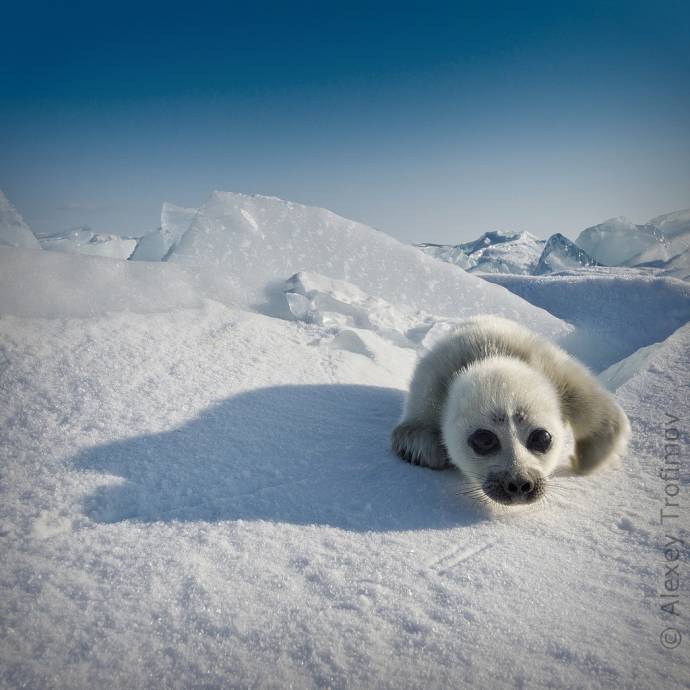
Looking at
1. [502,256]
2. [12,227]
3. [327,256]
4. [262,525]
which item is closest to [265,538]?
[262,525]

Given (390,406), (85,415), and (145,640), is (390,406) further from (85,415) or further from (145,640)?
(145,640)

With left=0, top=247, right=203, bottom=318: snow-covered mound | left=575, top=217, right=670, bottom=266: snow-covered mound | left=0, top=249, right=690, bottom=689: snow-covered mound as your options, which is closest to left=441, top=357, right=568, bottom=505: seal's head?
left=0, top=249, right=690, bottom=689: snow-covered mound

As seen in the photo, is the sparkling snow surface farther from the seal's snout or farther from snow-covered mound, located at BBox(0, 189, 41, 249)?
snow-covered mound, located at BBox(0, 189, 41, 249)

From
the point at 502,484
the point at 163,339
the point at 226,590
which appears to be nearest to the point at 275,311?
the point at 163,339

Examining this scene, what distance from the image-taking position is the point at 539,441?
1.71 meters

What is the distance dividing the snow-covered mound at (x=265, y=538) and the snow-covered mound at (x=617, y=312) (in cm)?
199

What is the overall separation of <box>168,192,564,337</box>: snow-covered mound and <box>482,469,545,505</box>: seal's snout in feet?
10.6

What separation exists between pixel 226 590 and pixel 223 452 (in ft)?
2.58

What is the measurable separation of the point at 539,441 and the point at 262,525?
41.7 inches

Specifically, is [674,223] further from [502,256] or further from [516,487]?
[516,487]

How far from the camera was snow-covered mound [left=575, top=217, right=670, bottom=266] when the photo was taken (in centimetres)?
1198

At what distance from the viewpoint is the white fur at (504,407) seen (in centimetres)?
170

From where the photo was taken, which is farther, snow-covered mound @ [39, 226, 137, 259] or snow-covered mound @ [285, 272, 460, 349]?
snow-covered mound @ [39, 226, 137, 259]

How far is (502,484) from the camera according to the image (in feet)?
5.17
